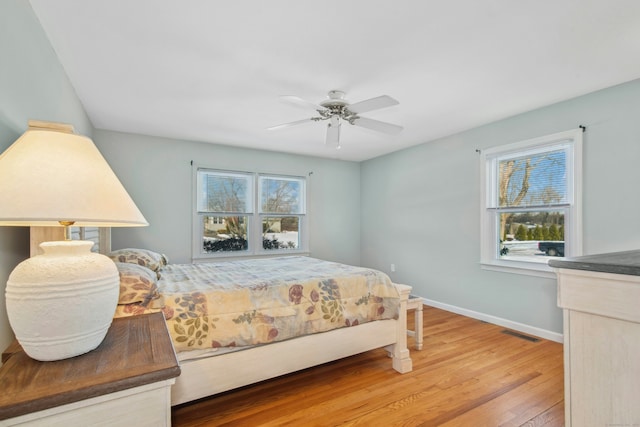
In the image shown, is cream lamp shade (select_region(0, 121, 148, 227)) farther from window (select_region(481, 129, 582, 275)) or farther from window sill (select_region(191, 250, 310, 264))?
window (select_region(481, 129, 582, 275))

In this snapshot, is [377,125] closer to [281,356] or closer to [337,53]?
[337,53]

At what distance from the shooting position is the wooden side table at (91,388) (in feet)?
2.61

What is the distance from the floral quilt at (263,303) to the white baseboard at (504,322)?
1.75 metres

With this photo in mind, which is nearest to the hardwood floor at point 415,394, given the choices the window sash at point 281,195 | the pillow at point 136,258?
the pillow at point 136,258

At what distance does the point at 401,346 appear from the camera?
248 cm

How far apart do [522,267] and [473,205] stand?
89 cm

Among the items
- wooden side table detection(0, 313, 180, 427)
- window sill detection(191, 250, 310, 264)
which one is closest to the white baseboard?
window sill detection(191, 250, 310, 264)

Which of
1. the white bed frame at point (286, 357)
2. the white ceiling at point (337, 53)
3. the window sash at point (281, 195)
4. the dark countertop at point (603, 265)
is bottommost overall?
the white bed frame at point (286, 357)

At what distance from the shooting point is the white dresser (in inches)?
39.3

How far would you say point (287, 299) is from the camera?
85.7 inches

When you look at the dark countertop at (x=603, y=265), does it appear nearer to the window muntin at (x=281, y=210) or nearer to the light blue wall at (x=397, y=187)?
the light blue wall at (x=397, y=187)

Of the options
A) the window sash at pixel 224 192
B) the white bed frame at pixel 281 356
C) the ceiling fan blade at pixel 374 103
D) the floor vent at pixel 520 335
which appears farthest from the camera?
the window sash at pixel 224 192

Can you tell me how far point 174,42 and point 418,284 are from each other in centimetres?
414

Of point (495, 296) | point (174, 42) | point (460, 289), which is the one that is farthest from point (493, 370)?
point (174, 42)
